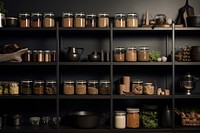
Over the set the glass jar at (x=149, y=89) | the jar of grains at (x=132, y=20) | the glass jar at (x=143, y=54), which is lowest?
the glass jar at (x=149, y=89)

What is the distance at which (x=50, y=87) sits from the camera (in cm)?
358

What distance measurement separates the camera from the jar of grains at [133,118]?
355cm

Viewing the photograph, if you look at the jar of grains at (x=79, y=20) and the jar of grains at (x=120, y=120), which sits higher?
the jar of grains at (x=79, y=20)

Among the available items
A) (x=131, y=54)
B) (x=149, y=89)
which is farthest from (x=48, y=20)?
(x=149, y=89)

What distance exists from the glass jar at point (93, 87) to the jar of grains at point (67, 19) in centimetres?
65

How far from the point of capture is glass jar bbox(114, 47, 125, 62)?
11.7 ft

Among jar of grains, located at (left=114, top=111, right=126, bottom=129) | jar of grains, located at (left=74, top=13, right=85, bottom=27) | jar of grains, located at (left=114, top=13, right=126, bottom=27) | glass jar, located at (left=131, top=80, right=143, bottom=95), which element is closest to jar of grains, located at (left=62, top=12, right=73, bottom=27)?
jar of grains, located at (left=74, top=13, right=85, bottom=27)

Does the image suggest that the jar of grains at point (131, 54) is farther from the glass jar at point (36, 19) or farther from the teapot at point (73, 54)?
the glass jar at point (36, 19)

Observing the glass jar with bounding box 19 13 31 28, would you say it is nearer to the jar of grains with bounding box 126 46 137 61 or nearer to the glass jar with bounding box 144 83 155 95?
the jar of grains with bounding box 126 46 137 61

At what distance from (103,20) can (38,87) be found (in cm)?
99

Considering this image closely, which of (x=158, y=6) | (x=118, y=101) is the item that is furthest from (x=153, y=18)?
(x=118, y=101)

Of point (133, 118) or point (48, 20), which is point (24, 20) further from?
point (133, 118)

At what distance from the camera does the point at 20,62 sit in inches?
138

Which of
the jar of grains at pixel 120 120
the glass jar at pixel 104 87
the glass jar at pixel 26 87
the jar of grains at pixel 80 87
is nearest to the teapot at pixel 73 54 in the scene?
the jar of grains at pixel 80 87
